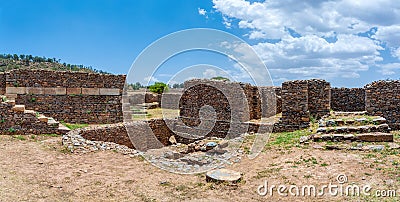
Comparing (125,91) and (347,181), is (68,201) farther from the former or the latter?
(125,91)

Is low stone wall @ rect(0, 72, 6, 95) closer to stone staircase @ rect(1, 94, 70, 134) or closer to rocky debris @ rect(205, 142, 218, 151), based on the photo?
stone staircase @ rect(1, 94, 70, 134)

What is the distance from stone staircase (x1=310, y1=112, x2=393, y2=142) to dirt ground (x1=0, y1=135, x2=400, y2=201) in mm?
1151

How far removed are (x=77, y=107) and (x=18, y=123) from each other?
15.7ft

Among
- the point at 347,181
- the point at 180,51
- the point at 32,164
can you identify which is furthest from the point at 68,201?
the point at 180,51

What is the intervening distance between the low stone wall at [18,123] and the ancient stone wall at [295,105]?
1068cm

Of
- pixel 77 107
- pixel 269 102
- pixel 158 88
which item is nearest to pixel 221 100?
pixel 269 102

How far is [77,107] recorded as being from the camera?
16.8 metres

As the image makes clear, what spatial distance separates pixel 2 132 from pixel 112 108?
644cm

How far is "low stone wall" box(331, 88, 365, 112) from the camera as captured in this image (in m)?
17.2

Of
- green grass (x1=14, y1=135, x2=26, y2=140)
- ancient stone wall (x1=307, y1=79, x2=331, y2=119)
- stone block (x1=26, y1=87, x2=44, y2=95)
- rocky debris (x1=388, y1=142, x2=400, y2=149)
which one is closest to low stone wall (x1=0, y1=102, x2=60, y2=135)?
green grass (x1=14, y1=135, x2=26, y2=140)

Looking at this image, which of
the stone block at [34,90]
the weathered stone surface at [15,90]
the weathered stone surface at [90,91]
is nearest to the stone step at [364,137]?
the weathered stone surface at [90,91]

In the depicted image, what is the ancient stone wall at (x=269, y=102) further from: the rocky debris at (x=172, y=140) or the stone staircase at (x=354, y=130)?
the stone staircase at (x=354, y=130)

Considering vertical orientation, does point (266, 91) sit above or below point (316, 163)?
above

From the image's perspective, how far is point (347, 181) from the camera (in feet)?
22.7
